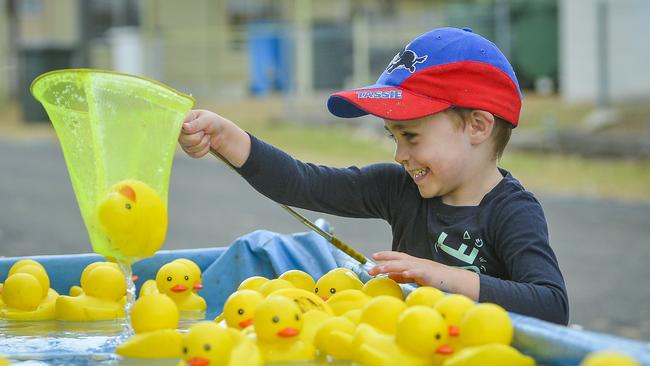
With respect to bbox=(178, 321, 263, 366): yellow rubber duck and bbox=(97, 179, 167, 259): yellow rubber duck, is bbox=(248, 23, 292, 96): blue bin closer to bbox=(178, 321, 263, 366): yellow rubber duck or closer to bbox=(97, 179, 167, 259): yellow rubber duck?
bbox=(97, 179, 167, 259): yellow rubber duck

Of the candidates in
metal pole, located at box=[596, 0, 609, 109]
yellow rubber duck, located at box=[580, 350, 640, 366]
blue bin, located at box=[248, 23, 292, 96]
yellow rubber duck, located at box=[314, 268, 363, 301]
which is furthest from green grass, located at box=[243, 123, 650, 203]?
yellow rubber duck, located at box=[580, 350, 640, 366]

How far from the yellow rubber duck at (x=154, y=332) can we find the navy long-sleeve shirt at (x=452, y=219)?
2.16 ft

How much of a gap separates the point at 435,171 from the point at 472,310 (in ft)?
2.49

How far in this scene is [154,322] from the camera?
8.34 feet

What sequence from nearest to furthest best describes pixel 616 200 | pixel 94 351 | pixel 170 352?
1. pixel 170 352
2. pixel 94 351
3. pixel 616 200

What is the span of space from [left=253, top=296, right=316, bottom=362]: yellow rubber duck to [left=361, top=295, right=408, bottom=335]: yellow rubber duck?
5.9 inches

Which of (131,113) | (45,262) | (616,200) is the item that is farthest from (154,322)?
(616,200)

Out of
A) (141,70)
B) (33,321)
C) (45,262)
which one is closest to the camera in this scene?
(33,321)

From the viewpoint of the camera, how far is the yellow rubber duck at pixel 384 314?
7.80ft

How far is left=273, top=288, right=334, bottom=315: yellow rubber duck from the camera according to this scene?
2.55 m

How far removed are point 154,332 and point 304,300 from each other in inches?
14.1

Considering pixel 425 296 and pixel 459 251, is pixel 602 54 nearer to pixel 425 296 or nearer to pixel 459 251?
pixel 459 251

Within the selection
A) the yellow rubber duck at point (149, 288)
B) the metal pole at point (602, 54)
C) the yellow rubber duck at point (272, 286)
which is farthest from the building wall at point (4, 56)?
the yellow rubber duck at point (272, 286)

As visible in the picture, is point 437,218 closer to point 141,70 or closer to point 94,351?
point 94,351
